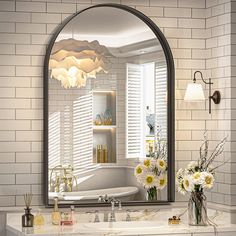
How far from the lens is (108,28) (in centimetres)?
558

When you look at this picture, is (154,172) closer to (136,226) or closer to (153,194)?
(153,194)

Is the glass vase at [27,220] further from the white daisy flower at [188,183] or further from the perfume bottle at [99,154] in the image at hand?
the white daisy flower at [188,183]

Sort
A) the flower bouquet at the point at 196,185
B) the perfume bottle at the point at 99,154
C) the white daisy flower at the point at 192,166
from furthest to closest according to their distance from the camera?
the perfume bottle at the point at 99,154, the white daisy flower at the point at 192,166, the flower bouquet at the point at 196,185

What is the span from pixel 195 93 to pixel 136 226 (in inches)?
43.0

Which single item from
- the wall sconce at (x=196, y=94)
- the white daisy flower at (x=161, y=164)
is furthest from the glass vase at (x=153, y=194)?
the wall sconce at (x=196, y=94)

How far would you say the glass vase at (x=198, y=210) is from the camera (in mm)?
5301

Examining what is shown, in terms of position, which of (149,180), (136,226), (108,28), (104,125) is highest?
(108,28)

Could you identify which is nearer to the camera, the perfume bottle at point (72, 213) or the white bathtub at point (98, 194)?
the perfume bottle at point (72, 213)

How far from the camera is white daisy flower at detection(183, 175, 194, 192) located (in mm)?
5277

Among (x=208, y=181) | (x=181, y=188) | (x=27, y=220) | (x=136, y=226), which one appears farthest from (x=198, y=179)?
(x=27, y=220)

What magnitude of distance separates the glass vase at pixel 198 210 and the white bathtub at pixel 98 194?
1.69 feet

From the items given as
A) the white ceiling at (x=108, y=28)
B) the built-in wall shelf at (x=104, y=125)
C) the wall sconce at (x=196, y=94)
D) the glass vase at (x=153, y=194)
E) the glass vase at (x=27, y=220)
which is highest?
the white ceiling at (x=108, y=28)

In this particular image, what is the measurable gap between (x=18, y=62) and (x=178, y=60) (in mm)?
1248

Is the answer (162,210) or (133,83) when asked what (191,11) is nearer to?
(133,83)
